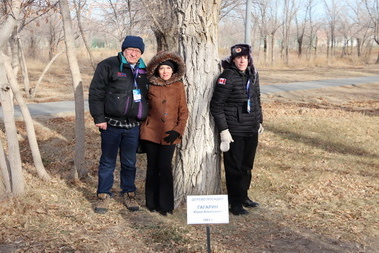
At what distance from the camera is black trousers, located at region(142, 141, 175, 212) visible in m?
4.47

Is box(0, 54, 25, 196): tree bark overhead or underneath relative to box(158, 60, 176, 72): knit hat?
underneath

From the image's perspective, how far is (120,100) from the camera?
436 centimetres

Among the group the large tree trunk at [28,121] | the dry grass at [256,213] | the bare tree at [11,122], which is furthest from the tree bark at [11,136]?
the large tree trunk at [28,121]

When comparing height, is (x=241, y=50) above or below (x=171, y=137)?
above

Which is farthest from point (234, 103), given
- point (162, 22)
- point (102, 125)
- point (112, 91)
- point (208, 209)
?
point (162, 22)

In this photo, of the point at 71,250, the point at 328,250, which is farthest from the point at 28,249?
the point at 328,250

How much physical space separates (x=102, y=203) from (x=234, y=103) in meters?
1.73

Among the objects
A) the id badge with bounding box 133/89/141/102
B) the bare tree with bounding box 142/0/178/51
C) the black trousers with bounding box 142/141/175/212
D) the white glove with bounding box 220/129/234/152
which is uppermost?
the bare tree with bounding box 142/0/178/51

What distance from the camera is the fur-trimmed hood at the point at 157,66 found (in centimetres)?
431

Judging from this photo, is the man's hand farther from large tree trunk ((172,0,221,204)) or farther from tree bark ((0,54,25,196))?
tree bark ((0,54,25,196))

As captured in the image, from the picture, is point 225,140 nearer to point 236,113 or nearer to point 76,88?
point 236,113

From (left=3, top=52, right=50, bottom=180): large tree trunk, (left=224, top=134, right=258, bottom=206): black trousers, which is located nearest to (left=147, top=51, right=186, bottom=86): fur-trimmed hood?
(left=224, top=134, right=258, bottom=206): black trousers

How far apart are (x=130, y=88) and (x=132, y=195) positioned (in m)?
1.20

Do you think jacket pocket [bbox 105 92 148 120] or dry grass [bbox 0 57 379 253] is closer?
dry grass [bbox 0 57 379 253]
